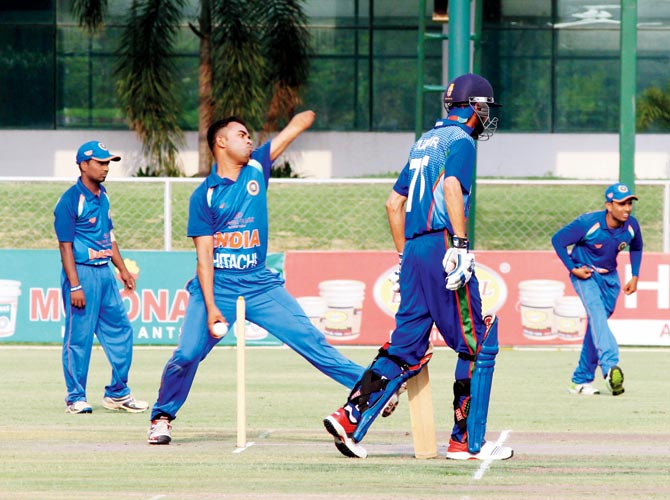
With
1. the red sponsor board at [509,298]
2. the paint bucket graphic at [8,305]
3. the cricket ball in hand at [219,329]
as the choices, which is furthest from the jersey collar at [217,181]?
the paint bucket graphic at [8,305]

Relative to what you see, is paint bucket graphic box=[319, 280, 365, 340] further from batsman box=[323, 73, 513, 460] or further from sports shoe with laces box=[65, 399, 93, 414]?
batsman box=[323, 73, 513, 460]

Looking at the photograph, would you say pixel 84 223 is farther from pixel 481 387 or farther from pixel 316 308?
pixel 316 308

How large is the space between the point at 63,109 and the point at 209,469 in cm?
2567

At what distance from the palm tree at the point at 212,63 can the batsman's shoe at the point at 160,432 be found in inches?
798

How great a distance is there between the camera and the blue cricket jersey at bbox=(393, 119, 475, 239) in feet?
25.8

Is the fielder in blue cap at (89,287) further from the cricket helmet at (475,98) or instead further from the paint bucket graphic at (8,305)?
the paint bucket graphic at (8,305)

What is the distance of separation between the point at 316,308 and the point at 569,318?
9.76ft

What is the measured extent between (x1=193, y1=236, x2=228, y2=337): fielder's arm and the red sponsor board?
307 inches

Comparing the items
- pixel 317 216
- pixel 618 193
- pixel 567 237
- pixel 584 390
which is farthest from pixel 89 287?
pixel 317 216

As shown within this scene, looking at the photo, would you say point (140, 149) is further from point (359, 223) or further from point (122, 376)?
point (122, 376)

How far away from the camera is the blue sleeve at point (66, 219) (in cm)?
1062

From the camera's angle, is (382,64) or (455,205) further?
(382,64)

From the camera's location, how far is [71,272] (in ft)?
35.0

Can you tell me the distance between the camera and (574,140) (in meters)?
32.7
